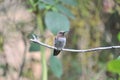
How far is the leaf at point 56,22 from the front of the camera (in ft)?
5.94

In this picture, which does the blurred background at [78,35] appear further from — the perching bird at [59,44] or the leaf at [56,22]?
the perching bird at [59,44]

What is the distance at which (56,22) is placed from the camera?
6.07ft

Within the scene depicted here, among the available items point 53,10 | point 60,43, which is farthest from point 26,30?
point 60,43

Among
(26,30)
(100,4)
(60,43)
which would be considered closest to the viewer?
(60,43)

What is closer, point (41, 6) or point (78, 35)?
point (41, 6)

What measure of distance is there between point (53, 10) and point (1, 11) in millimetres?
1119

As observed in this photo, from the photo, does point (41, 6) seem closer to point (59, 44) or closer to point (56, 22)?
point (56, 22)

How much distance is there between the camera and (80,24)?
330cm

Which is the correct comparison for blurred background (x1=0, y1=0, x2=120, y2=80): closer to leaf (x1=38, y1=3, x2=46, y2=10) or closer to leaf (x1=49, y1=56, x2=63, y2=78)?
leaf (x1=49, y1=56, x2=63, y2=78)

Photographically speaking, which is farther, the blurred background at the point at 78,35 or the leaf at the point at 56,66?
the blurred background at the point at 78,35

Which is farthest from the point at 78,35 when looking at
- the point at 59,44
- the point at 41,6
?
the point at 59,44

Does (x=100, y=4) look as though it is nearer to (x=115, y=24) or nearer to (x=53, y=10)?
(x=115, y=24)

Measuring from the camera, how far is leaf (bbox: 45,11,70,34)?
1.81 m

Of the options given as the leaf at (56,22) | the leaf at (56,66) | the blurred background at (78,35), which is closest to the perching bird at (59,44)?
the leaf at (56,22)
